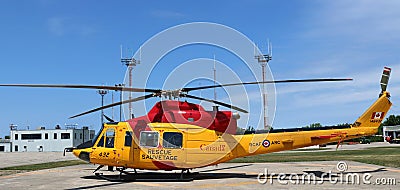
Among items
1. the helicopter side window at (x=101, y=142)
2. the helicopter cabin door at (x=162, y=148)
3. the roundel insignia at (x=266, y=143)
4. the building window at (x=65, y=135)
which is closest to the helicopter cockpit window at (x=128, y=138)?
the helicopter cabin door at (x=162, y=148)

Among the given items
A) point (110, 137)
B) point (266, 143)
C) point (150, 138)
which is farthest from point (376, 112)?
point (110, 137)

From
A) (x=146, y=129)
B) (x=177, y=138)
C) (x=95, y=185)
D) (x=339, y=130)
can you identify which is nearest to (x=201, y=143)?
(x=177, y=138)

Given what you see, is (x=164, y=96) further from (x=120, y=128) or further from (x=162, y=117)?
(x=120, y=128)

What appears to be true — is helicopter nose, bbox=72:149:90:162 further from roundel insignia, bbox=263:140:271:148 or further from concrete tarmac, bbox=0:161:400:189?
roundel insignia, bbox=263:140:271:148

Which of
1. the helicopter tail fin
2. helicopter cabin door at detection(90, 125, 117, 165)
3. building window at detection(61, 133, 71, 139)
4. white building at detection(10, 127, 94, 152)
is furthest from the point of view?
white building at detection(10, 127, 94, 152)

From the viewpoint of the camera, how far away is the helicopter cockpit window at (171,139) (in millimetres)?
17125

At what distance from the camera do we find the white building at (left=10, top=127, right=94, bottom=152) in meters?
90.8

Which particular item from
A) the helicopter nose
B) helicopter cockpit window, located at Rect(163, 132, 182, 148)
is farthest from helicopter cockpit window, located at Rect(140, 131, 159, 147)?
the helicopter nose

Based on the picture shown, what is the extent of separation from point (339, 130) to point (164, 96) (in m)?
8.33

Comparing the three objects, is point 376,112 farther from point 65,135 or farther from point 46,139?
point 46,139

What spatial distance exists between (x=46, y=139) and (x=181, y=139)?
8418cm

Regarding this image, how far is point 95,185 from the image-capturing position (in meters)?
16.0

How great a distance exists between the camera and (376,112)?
18688 mm

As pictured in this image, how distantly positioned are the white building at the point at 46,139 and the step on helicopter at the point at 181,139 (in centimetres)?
7681
